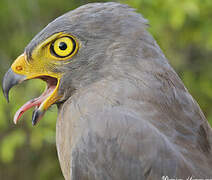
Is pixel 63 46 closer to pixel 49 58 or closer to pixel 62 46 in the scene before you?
pixel 62 46

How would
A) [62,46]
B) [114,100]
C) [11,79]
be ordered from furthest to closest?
[11,79] → [62,46] → [114,100]

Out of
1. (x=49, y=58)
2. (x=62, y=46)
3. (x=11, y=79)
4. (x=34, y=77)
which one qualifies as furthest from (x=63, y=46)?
(x=11, y=79)

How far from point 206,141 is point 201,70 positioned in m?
3.73

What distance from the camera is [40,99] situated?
2.77m

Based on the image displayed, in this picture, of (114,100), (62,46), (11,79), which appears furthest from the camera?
(11,79)

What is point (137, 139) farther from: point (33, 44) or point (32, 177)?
point (32, 177)

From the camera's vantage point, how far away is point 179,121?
2.55m

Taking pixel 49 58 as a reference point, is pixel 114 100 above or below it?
below

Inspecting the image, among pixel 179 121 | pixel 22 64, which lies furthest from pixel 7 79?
pixel 179 121

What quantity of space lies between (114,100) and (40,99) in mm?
501

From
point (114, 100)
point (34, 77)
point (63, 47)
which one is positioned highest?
point (63, 47)

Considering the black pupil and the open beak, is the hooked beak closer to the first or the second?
the open beak

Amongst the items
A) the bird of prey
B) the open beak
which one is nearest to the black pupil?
the bird of prey

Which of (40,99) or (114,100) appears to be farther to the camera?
(40,99)
